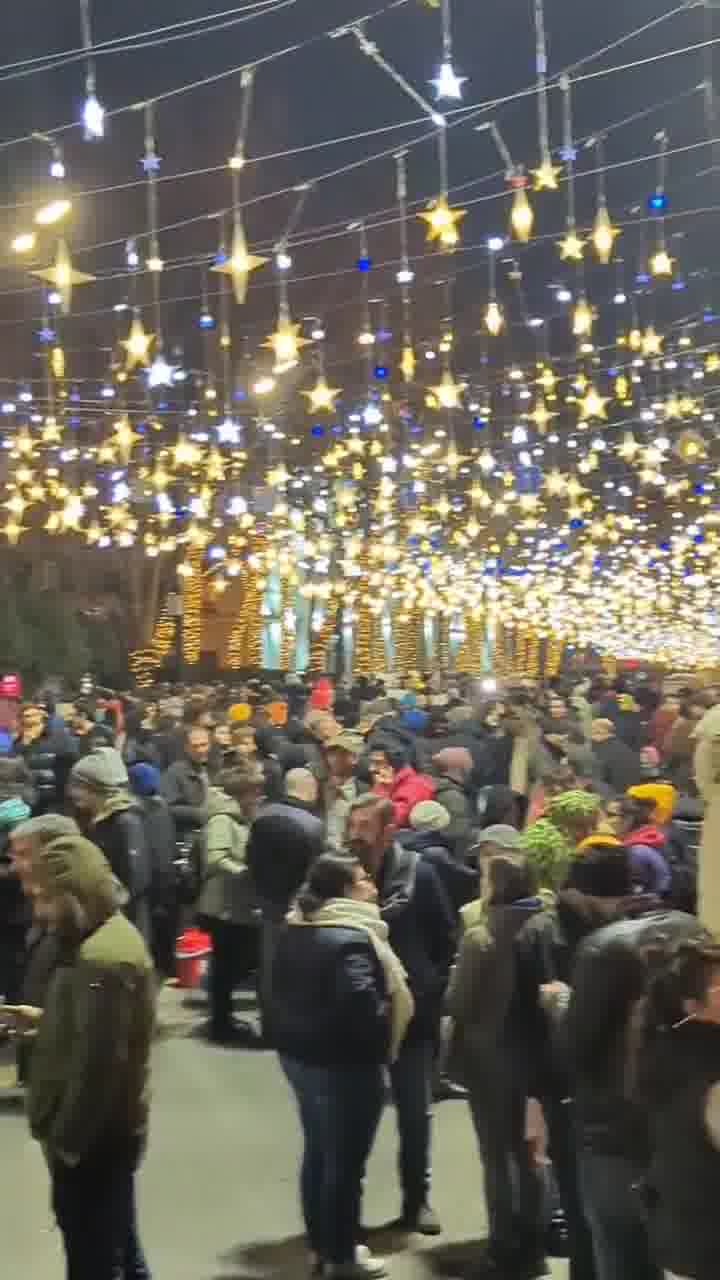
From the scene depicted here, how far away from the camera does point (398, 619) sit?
3756cm

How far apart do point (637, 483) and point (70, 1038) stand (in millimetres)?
22464

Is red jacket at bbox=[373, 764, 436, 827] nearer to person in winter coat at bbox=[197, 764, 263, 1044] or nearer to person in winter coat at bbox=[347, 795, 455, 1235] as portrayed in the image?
person in winter coat at bbox=[197, 764, 263, 1044]

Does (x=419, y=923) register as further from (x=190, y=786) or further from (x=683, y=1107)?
(x=190, y=786)

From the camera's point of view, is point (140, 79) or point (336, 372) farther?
point (336, 372)

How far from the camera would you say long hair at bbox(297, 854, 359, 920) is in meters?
4.61

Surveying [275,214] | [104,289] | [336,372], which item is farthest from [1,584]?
[275,214]

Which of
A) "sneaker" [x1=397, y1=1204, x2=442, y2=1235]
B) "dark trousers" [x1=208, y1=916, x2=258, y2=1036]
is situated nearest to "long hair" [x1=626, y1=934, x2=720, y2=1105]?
"sneaker" [x1=397, y1=1204, x2=442, y2=1235]

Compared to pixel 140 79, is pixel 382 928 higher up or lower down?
lower down

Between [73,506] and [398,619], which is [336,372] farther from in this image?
[398,619]

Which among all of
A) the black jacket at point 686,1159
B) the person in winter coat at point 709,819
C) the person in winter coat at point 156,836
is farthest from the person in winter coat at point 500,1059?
the person in winter coat at point 156,836

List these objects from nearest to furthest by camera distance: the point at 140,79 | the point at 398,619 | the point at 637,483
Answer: the point at 140,79, the point at 637,483, the point at 398,619

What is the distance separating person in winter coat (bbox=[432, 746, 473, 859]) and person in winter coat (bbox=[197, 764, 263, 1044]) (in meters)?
1.07

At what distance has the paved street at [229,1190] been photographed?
5.06 m

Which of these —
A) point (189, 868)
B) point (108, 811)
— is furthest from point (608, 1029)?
point (189, 868)
